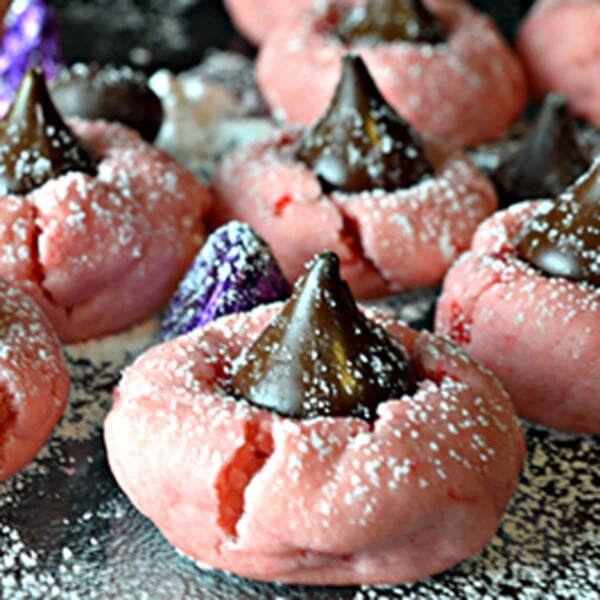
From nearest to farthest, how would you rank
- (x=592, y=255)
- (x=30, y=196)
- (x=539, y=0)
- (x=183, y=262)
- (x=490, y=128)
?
(x=592, y=255), (x=30, y=196), (x=183, y=262), (x=490, y=128), (x=539, y=0)

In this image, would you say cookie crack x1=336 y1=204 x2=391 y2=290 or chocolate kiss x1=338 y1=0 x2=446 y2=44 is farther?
chocolate kiss x1=338 y1=0 x2=446 y2=44

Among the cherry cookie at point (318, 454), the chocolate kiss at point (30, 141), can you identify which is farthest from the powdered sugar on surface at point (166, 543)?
the chocolate kiss at point (30, 141)

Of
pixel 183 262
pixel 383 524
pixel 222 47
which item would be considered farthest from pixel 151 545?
pixel 222 47

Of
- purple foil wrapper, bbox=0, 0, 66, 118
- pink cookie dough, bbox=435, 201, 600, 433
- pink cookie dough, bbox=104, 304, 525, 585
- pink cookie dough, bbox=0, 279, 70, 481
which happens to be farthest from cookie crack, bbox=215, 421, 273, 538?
purple foil wrapper, bbox=0, 0, 66, 118

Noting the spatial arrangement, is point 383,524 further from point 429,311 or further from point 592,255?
point 429,311

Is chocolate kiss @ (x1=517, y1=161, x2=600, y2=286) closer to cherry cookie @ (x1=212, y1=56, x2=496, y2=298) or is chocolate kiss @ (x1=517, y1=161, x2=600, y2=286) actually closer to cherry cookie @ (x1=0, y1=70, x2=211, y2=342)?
cherry cookie @ (x1=212, y1=56, x2=496, y2=298)
